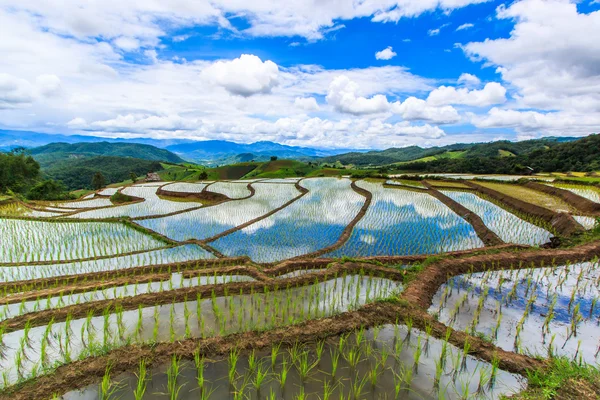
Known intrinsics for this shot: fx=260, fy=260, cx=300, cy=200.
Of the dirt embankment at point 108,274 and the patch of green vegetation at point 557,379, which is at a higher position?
the patch of green vegetation at point 557,379

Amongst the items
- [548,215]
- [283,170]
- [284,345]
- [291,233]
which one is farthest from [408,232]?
[283,170]

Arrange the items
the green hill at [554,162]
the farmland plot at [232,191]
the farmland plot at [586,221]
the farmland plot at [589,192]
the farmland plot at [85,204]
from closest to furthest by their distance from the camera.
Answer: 1. the farmland plot at [586,221]
2. the farmland plot at [589,192]
3. the farmland plot at [85,204]
4. the farmland plot at [232,191]
5. the green hill at [554,162]

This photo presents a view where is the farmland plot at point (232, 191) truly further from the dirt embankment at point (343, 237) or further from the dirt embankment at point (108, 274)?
the dirt embankment at point (108, 274)

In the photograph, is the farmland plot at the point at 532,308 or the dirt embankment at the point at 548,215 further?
the dirt embankment at the point at 548,215

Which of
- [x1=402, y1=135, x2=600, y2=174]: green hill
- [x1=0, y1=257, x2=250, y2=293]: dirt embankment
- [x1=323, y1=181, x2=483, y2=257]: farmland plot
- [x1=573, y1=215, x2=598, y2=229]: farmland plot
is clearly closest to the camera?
[x1=0, y1=257, x2=250, y2=293]: dirt embankment

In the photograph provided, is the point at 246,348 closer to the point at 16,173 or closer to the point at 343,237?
the point at 343,237

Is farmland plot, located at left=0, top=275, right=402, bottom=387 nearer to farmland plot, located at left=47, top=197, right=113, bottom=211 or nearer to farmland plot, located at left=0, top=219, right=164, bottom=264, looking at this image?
farmland plot, located at left=0, top=219, right=164, bottom=264

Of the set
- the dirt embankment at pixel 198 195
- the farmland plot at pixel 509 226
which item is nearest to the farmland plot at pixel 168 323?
the farmland plot at pixel 509 226

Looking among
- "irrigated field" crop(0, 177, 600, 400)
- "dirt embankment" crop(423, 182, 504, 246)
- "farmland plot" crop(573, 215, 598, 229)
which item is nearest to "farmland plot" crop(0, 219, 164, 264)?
"irrigated field" crop(0, 177, 600, 400)
